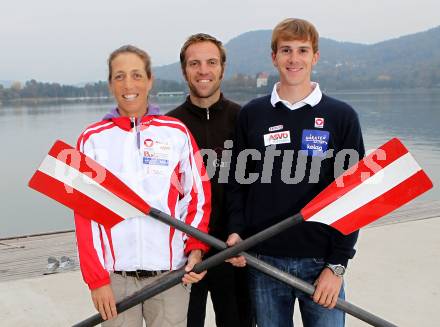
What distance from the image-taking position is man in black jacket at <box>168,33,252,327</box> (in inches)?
85.5

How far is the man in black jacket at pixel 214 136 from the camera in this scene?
2172mm

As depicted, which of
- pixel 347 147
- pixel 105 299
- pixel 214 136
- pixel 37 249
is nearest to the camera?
pixel 105 299

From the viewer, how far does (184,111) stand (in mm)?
2273

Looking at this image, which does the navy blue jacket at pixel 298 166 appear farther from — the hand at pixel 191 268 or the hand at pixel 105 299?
the hand at pixel 105 299

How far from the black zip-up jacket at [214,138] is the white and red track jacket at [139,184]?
288mm

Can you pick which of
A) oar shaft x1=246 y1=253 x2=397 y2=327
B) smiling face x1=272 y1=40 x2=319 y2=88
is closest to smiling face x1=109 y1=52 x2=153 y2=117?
smiling face x1=272 y1=40 x2=319 y2=88

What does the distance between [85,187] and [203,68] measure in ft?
2.56

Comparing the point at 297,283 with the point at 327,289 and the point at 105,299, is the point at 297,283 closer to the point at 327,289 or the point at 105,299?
the point at 327,289

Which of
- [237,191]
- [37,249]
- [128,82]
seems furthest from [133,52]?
[37,249]

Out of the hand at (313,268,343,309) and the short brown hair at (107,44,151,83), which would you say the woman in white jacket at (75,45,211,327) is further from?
the hand at (313,268,343,309)

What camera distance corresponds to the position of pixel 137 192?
6.09 ft

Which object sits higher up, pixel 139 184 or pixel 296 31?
pixel 296 31

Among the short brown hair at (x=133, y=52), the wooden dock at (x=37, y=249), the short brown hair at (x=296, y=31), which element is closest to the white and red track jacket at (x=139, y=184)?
the short brown hair at (x=133, y=52)

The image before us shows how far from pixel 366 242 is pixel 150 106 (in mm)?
3290
